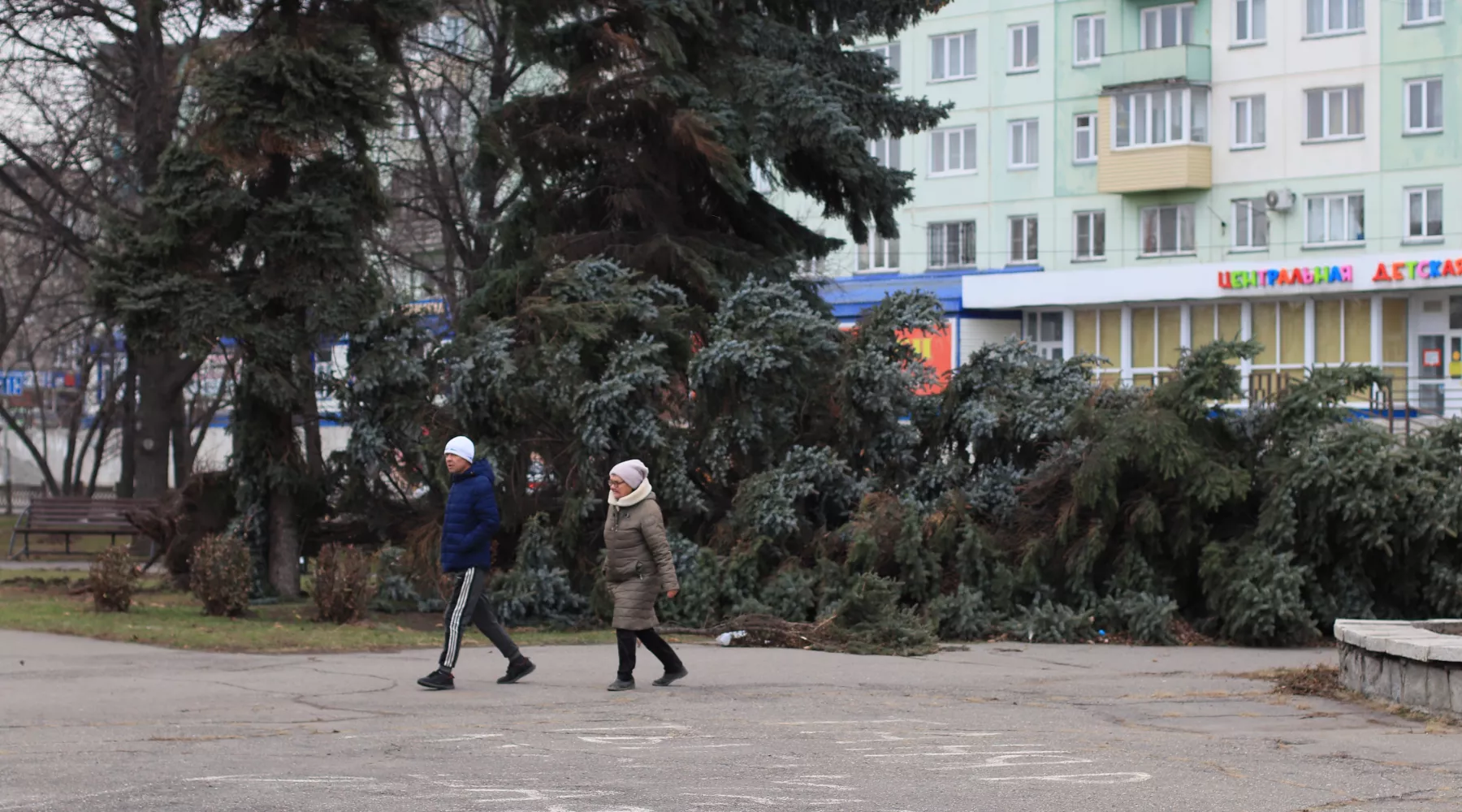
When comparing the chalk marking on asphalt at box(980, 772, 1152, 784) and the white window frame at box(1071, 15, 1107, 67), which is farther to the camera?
the white window frame at box(1071, 15, 1107, 67)

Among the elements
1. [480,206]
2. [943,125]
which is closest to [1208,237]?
[943,125]

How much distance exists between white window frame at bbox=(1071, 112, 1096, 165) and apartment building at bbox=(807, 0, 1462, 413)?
7 cm

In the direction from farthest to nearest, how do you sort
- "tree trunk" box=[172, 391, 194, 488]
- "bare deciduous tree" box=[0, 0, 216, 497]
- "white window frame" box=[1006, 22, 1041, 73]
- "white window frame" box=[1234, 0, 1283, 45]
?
"white window frame" box=[1006, 22, 1041, 73]
"white window frame" box=[1234, 0, 1283, 45]
"tree trunk" box=[172, 391, 194, 488]
"bare deciduous tree" box=[0, 0, 216, 497]

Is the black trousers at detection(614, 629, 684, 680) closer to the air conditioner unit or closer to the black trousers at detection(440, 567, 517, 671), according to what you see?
the black trousers at detection(440, 567, 517, 671)

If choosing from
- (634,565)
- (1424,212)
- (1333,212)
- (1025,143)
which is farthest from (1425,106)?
(634,565)

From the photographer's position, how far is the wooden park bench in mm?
26719

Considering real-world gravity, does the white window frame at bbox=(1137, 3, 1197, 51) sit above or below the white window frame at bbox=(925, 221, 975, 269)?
above

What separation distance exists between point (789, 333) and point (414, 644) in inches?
200

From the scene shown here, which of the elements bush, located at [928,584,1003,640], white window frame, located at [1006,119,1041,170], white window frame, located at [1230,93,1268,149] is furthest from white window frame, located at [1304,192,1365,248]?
bush, located at [928,584,1003,640]

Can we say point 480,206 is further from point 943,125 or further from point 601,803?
point 943,125

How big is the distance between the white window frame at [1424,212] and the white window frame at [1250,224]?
401 cm

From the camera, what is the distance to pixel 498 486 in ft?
58.7

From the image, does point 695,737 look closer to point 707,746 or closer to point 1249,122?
point 707,746

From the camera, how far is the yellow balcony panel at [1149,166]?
52.8 meters
